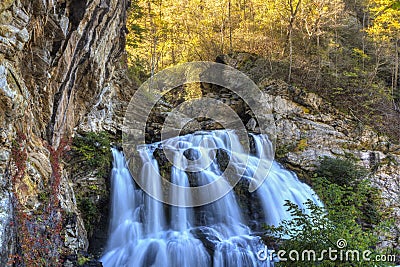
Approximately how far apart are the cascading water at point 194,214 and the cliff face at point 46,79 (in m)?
1.55

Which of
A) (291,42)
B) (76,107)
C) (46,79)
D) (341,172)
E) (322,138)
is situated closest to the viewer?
(46,79)

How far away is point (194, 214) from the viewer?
944 centimetres

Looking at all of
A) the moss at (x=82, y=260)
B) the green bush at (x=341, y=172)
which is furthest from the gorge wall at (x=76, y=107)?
the green bush at (x=341, y=172)

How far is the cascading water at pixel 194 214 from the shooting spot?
748 centimetres

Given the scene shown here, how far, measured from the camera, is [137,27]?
16000 mm

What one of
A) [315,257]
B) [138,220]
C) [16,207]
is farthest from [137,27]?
[315,257]

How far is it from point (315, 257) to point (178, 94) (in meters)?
14.2

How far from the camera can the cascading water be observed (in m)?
7.48

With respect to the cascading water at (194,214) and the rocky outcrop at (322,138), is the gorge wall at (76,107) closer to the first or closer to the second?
the rocky outcrop at (322,138)

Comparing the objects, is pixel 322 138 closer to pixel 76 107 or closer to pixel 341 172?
pixel 341 172

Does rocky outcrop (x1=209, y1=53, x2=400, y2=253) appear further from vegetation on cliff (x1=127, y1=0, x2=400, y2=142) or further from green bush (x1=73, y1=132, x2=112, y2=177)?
green bush (x1=73, y1=132, x2=112, y2=177)

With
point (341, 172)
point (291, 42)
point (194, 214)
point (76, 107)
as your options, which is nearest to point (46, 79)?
point (76, 107)

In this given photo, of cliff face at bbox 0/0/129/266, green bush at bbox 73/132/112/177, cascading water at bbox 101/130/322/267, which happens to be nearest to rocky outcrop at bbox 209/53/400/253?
cascading water at bbox 101/130/322/267

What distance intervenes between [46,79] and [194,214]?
5.40 m
